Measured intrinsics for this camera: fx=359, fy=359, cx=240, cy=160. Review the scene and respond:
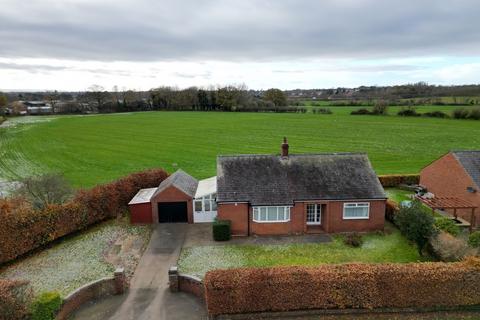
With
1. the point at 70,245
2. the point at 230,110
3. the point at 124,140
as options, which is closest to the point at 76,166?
the point at 124,140

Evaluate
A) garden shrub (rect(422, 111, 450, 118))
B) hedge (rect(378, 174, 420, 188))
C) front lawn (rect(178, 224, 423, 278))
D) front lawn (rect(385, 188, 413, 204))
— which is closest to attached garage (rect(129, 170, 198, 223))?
front lawn (rect(178, 224, 423, 278))

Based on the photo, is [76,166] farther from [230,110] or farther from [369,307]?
[230,110]

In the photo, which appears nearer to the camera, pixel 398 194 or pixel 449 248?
pixel 449 248

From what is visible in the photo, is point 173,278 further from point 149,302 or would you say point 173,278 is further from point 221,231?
point 221,231

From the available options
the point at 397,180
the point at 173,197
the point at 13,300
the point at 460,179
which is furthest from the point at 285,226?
the point at 397,180

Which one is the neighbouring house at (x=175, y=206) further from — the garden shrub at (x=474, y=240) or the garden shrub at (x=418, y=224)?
the garden shrub at (x=474, y=240)

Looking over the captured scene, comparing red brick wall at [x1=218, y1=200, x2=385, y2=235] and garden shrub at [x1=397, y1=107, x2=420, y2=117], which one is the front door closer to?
red brick wall at [x1=218, y1=200, x2=385, y2=235]
